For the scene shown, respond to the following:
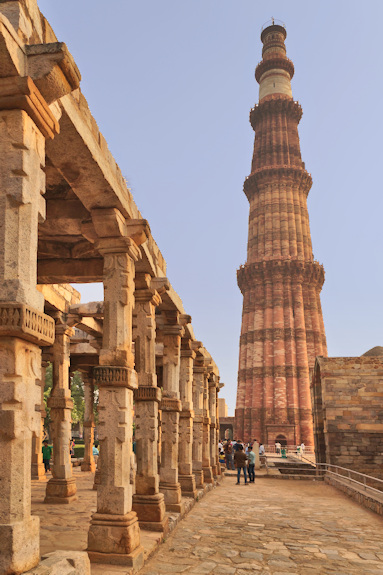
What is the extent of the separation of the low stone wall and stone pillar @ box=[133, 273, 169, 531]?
5105mm

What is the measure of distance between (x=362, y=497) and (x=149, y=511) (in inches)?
264

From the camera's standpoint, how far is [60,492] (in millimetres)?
10312

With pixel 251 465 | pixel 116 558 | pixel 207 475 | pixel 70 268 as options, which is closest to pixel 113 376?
pixel 116 558

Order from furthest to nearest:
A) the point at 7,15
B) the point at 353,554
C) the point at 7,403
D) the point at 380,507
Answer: the point at 380,507 → the point at 353,554 → the point at 7,15 → the point at 7,403

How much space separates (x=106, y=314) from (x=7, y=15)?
3.53 m

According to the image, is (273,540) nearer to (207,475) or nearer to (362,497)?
(362,497)

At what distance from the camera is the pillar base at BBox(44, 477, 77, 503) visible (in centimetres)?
1023

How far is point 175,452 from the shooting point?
984 cm

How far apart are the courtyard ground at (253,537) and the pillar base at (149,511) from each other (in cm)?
34

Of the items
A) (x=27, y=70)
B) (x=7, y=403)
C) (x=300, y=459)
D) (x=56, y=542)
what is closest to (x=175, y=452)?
(x=56, y=542)

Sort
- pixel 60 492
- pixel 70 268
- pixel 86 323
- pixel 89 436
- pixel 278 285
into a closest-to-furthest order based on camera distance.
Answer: pixel 70 268, pixel 60 492, pixel 86 323, pixel 89 436, pixel 278 285

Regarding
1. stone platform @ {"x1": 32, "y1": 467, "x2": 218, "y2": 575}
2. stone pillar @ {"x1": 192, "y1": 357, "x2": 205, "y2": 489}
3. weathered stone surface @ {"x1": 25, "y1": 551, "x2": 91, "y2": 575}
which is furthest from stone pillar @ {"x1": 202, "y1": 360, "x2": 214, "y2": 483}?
weathered stone surface @ {"x1": 25, "y1": 551, "x2": 91, "y2": 575}

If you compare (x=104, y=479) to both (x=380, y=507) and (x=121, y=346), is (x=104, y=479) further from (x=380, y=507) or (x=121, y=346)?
(x=380, y=507)

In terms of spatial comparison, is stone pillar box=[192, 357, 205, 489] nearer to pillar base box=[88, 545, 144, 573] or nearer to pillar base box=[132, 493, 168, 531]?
pillar base box=[132, 493, 168, 531]
